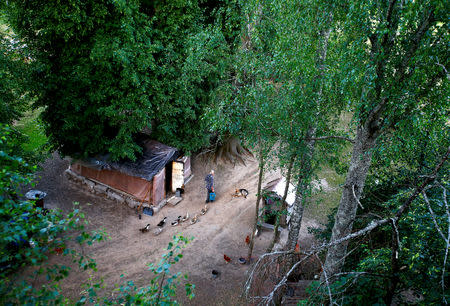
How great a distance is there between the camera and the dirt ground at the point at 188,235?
10.6 meters

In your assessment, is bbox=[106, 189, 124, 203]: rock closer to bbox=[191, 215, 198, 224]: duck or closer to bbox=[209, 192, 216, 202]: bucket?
bbox=[191, 215, 198, 224]: duck

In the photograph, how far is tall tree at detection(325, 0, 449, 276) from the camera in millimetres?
4984

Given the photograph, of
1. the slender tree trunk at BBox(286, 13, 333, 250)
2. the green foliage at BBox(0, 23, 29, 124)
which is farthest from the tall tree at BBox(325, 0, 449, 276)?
the green foliage at BBox(0, 23, 29, 124)

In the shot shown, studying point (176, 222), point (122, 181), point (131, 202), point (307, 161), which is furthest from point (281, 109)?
point (122, 181)

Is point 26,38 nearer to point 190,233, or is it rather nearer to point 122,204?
point 122,204

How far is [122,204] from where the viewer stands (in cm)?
1518

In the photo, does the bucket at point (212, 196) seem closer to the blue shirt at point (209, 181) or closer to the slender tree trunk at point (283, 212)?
the blue shirt at point (209, 181)

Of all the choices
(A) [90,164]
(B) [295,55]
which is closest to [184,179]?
(A) [90,164]

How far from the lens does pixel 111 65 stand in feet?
41.4

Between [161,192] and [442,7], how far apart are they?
13.5m

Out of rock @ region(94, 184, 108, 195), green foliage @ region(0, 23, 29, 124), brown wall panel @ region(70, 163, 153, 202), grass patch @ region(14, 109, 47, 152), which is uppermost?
green foliage @ region(0, 23, 29, 124)

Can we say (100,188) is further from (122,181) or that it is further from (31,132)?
(31,132)

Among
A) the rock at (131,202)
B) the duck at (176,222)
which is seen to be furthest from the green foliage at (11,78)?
the duck at (176,222)

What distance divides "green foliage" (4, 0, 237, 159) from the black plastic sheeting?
1.65ft
